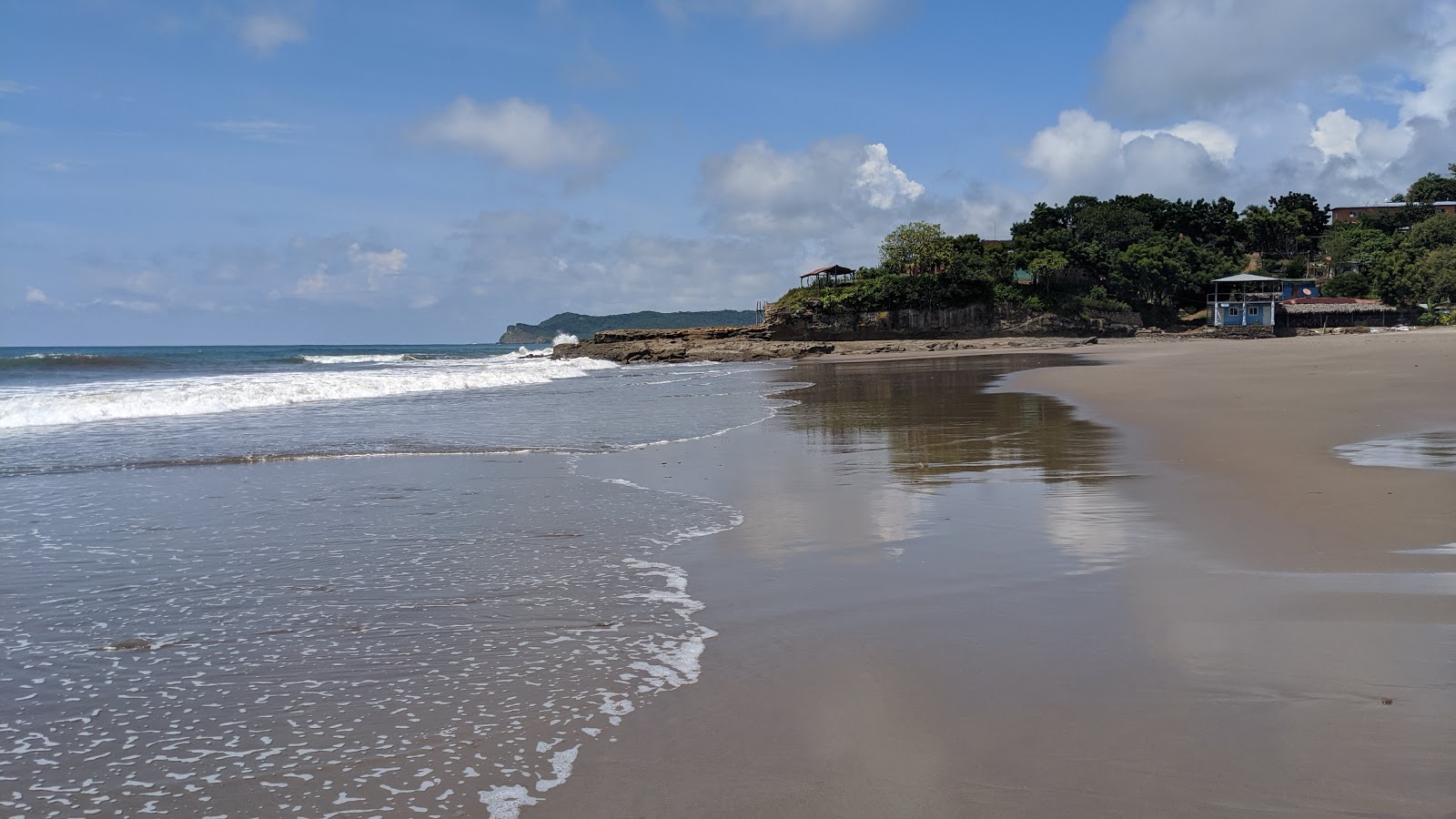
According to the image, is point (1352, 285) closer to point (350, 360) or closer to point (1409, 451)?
point (1409, 451)

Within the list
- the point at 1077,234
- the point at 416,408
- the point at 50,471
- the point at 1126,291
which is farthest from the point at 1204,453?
the point at 1077,234

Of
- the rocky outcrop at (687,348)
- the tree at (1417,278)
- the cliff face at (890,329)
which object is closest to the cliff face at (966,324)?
the cliff face at (890,329)

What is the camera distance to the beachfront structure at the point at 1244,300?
65.1 meters

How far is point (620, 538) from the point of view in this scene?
6379mm

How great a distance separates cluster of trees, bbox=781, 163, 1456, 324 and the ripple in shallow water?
2466 inches

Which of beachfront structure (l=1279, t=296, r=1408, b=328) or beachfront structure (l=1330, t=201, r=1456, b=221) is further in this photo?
beachfront structure (l=1330, t=201, r=1456, b=221)

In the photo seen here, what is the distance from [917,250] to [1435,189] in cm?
6354

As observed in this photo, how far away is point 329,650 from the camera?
4.13m

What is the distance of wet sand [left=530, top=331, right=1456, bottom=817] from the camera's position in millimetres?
2674

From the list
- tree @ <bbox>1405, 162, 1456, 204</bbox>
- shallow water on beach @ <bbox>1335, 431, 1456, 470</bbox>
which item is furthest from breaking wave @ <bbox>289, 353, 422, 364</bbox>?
tree @ <bbox>1405, 162, 1456, 204</bbox>

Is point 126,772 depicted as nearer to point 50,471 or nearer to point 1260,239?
point 50,471

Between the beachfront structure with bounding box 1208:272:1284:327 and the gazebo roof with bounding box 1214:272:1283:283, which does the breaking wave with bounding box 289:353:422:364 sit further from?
the gazebo roof with bounding box 1214:272:1283:283

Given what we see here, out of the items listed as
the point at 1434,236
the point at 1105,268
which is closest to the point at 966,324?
the point at 1105,268

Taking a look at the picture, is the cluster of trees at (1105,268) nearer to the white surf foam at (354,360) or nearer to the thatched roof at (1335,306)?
the thatched roof at (1335,306)
